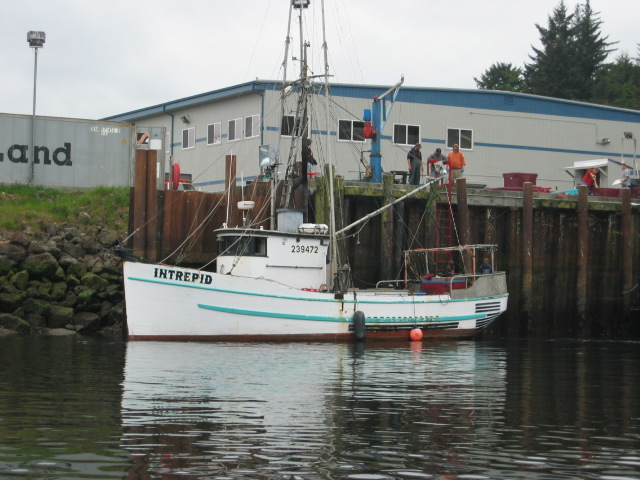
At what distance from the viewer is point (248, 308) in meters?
24.0

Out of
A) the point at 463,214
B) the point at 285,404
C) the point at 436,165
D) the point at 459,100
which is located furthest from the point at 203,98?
the point at 285,404

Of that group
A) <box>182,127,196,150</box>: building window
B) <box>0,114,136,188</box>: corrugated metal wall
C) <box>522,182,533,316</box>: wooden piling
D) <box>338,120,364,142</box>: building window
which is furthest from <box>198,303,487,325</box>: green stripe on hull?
<box>182,127,196,150</box>: building window

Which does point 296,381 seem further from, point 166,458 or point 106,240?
point 106,240

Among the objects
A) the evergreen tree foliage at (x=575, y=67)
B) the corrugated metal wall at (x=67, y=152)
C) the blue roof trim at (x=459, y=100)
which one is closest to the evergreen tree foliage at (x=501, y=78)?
the evergreen tree foliage at (x=575, y=67)

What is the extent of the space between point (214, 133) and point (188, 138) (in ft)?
7.07

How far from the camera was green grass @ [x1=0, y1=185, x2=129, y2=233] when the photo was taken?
27.8 meters

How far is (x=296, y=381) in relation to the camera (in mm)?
16281

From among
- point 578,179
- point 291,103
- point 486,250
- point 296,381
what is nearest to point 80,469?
point 296,381

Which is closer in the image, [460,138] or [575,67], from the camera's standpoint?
[460,138]

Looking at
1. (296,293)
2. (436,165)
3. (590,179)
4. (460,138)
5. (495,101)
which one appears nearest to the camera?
(296,293)

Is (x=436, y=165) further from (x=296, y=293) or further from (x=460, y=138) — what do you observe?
(x=460, y=138)

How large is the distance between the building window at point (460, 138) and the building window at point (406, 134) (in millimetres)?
1514

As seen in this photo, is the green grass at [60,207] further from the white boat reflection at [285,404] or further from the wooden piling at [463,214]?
the wooden piling at [463,214]

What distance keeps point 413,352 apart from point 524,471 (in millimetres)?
13234
